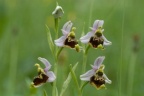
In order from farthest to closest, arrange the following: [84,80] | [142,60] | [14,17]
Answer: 1. [14,17]
2. [142,60]
3. [84,80]

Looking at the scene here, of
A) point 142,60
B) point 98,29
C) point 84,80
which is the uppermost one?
point 98,29

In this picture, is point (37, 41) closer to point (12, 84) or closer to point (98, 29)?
point (12, 84)

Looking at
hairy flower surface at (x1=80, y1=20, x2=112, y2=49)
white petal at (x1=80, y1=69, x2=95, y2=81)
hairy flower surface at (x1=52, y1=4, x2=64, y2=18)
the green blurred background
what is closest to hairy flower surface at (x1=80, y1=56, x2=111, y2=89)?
white petal at (x1=80, y1=69, x2=95, y2=81)

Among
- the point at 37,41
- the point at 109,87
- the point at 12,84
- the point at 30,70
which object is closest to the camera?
the point at 12,84

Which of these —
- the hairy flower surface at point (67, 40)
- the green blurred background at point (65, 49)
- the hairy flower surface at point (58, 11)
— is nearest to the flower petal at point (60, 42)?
the hairy flower surface at point (67, 40)

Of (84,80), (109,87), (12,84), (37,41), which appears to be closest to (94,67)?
(84,80)

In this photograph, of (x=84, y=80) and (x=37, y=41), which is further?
(x=37, y=41)

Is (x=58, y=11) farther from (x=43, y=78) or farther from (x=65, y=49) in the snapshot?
(x=65, y=49)

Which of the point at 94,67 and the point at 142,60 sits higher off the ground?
the point at 94,67

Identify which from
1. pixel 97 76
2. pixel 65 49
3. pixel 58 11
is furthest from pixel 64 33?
pixel 65 49
